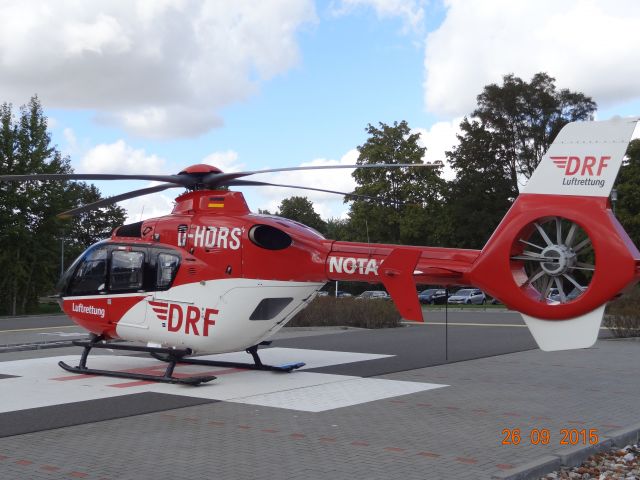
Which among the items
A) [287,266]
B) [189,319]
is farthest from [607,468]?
[189,319]

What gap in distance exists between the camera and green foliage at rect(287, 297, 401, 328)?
84.2 feet

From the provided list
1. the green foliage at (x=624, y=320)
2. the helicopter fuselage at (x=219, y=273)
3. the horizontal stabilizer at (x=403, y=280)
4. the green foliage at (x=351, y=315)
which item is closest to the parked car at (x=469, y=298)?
the green foliage at (x=351, y=315)

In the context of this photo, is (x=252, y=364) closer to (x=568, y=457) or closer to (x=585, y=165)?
(x=585, y=165)

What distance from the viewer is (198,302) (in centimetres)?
1247

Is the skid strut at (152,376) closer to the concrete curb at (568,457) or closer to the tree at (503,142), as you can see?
the concrete curb at (568,457)

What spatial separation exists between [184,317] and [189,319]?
111 mm

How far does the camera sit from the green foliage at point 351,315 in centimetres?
2567

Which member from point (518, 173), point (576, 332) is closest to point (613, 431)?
point (576, 332)

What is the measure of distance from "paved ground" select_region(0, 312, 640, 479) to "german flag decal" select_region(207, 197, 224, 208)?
3.29 meters

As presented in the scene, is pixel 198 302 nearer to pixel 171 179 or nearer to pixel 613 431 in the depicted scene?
pixel 171 179

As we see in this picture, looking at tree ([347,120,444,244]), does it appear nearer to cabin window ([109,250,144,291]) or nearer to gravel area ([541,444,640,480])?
cabin window ([109,250,144,291])

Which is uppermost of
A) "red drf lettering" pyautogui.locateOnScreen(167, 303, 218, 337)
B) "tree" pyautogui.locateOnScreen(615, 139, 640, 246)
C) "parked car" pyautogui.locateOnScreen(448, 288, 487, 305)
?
"tree" pyautogui.locateOnScreen(615, 139, 640, 246)

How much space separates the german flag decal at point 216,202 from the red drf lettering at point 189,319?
76.1 inches
